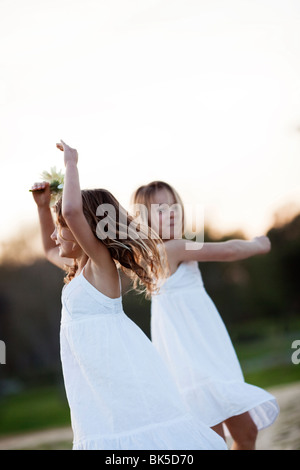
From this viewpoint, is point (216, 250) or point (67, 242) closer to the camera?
point (67, 242)

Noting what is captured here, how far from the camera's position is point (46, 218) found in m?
4.57

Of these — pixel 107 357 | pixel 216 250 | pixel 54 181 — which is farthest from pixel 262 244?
pixel 107 357

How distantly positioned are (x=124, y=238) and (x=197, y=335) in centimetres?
132

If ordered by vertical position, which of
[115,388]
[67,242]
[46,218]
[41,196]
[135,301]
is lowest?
[135,301]

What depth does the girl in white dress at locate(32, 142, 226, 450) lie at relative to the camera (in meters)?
3.33

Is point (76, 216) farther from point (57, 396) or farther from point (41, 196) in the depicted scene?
point (57, 396)

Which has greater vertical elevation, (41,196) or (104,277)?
(41,196)

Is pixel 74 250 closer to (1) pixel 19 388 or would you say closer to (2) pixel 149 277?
(2) pixel 149 277

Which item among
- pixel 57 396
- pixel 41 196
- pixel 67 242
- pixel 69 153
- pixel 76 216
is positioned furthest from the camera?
pixel 57 396

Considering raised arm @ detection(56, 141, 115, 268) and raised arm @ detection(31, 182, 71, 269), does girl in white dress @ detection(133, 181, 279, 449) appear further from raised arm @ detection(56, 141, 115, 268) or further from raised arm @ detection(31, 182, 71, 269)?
raised arm @ detection(56, 141, 115, 268)

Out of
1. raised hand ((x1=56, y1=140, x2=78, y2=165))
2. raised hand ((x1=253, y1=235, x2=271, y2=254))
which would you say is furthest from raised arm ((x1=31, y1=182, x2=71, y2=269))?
raised hand ((x1=253, y1=235, x2=271, y2=254))

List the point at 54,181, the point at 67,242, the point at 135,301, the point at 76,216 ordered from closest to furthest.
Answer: the point at 76,216
the point at 67,242
the point at 54,181
the point at 135,301

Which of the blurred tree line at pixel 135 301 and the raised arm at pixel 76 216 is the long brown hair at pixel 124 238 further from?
the blurred tree line at pixel 135 301
